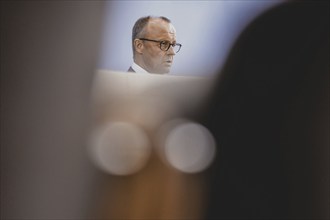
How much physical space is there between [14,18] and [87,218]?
56 centimetres

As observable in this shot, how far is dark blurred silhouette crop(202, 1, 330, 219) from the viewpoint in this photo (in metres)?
0.98

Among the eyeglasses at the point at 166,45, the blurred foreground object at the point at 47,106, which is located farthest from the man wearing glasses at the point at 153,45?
the blurred foreground object at the point at 47,106

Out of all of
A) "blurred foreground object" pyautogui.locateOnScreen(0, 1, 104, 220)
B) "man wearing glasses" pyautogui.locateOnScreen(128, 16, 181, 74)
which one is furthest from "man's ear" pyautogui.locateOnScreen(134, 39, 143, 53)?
"blurred foreground object" pyautogui.locateOnScreen(0, 1, 104, 220)

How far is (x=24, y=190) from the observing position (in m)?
0.89

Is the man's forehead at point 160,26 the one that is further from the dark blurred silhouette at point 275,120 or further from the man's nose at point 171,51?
the dark blurred silhouette at point 275,120

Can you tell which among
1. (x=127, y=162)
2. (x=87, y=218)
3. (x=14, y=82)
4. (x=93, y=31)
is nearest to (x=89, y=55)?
(x=93, y=31)

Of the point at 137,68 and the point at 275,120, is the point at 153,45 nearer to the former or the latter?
the point at 137,68

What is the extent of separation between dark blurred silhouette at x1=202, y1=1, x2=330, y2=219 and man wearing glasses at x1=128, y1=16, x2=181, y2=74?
168 millimetres

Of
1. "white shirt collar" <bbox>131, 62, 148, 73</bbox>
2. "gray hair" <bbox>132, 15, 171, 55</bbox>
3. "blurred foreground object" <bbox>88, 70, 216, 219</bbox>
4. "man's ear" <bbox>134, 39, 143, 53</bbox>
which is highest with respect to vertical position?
"gray hair" <bbox>132, 15, 171, 55</bbox>

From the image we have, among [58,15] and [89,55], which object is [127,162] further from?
[58,15]

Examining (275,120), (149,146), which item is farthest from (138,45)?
(275,120)

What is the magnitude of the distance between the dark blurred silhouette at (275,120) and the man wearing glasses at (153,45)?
17 centimetres

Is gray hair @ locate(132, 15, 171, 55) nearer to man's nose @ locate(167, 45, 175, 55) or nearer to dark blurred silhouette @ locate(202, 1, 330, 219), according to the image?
man's nose @ locate(167, 45, 175, 55)

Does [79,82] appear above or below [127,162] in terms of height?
above
